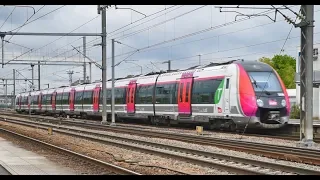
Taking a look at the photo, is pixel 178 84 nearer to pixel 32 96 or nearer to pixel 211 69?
pixel 211 69

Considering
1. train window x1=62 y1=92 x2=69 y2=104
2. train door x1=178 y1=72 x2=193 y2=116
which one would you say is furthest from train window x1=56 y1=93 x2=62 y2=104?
train door x1=178 y1=72 x2=193 y2=116

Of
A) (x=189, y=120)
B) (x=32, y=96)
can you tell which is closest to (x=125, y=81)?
(x=189, y=120)

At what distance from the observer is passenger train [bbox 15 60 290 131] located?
22.2 meters

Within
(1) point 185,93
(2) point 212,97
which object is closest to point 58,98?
(1) point 185,93

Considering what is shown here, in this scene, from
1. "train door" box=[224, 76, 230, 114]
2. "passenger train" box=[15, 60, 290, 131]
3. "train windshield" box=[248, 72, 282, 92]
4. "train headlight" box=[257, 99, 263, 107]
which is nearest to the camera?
"train headlight" box=[257, 99, 263, 107]

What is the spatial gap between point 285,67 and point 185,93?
75986 mm

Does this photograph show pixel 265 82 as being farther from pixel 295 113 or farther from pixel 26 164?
pixel 295 113

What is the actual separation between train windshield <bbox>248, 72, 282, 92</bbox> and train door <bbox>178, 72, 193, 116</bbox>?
488 cm

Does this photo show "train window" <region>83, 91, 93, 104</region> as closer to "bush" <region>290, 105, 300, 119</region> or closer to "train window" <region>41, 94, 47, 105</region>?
"train window" <region>41, 94, 47, 105</region>

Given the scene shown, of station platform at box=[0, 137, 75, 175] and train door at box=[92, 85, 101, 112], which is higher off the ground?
train door at box=[92, 85, 101, 112]

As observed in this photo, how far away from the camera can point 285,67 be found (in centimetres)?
9938

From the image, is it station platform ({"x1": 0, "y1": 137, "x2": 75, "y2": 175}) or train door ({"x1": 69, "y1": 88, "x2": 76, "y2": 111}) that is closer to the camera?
station platform ({"x1": 0, "y1": 137, "x2": 75, "y2": 175})

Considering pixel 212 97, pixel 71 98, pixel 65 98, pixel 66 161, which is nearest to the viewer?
pixel 66 161
